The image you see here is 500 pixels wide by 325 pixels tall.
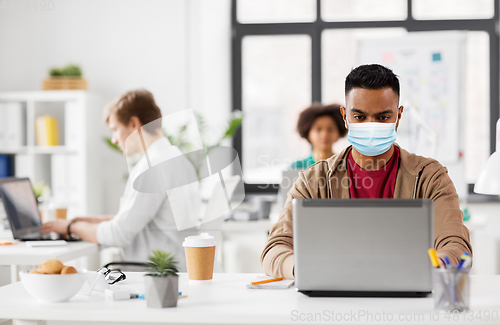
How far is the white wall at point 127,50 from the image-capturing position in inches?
183

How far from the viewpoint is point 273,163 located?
4.86 meters

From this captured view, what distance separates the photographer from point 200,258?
151 centimetres

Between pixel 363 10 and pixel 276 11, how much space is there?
0.74 meters

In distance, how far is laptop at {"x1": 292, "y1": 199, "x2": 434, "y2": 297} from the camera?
1.16m

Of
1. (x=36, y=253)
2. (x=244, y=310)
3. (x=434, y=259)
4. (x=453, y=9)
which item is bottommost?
(x=36, y=253)

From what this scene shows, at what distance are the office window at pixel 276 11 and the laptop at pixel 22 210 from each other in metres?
2.83

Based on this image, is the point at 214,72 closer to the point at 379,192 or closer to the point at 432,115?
the point at 432,115

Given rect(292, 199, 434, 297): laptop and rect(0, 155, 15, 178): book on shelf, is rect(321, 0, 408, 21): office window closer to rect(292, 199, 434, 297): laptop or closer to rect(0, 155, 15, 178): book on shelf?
rect(0, 155, 15, 178): book on shelf

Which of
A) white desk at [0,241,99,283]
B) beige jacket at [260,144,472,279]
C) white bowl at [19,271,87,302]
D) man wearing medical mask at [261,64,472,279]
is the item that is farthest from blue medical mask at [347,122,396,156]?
white desk at [0,241,99,283]

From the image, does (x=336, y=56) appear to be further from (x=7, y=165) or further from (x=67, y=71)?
(x=7, y=165)

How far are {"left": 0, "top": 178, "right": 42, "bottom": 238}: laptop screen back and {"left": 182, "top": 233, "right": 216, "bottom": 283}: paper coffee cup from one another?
126cm

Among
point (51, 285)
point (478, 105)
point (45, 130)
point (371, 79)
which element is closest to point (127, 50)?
point (45, 130)

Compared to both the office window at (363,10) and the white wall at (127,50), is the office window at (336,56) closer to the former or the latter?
the office window at (363,10)

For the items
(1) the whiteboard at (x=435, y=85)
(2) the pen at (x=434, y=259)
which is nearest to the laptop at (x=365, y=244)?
(2) the pen at (x=434, y=259)
